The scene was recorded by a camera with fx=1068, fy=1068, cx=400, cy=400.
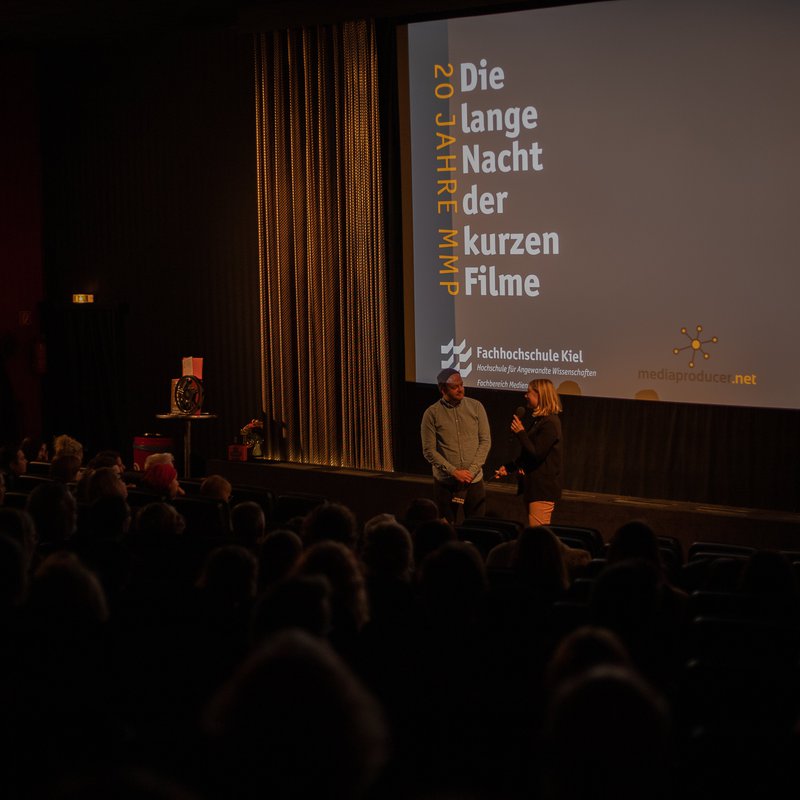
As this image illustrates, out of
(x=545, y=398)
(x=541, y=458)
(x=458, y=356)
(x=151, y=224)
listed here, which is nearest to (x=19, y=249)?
(x=151, y=224)

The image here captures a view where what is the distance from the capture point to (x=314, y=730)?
4.59 ft

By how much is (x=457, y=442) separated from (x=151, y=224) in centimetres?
587

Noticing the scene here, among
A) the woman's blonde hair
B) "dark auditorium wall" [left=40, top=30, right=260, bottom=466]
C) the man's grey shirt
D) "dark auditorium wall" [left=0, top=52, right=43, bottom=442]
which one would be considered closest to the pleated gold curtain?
"dark auditorium wall" [left=40, top=30, right=260, bottom=466]

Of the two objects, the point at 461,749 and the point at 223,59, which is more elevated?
the point at 223,59

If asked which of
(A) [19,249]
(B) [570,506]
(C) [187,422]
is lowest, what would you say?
(B) [570,506]

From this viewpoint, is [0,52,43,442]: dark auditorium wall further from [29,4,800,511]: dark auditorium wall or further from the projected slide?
the projected slide

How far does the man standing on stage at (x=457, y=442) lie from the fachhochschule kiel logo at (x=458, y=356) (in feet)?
4.50

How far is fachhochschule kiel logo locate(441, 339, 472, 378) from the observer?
902 cm

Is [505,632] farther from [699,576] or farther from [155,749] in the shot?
[699,576]

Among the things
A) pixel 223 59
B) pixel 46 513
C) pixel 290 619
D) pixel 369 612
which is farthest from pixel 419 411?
pixel 290 619

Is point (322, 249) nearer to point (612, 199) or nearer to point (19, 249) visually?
point (612, 199)

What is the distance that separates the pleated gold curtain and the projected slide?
563 millimetres

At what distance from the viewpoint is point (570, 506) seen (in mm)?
8344

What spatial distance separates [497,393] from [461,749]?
6765 mm
